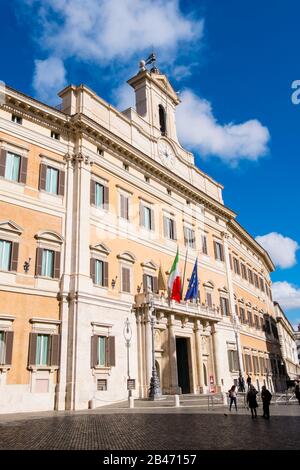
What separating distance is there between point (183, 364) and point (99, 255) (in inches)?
406

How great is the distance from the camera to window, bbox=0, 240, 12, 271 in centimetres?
1883

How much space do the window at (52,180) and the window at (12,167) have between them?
1.81 meters

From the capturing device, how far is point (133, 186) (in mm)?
27562

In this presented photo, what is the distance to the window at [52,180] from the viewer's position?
2227 cm

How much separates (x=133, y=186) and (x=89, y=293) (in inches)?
359

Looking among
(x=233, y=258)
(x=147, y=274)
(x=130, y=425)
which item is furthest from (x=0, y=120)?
(x=233, y=258)

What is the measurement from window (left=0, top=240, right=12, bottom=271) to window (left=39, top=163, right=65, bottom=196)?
154 inches

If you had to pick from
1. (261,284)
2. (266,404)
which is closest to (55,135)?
(266,404)

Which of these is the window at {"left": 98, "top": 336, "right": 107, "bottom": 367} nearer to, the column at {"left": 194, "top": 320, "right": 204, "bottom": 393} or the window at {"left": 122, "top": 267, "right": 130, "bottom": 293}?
the window at {"left": 122, "top": 267, "right": 130, "bottom": 293}

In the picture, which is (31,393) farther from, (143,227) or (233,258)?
(233,258)

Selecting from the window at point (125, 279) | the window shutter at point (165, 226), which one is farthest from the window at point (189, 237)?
the window at point (125, 279)

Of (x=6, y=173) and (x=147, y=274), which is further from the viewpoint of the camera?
(x=147, y=274)

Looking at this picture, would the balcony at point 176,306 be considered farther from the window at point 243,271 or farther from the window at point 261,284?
the window at point 261,284

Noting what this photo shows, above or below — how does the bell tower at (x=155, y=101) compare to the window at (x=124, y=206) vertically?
above
